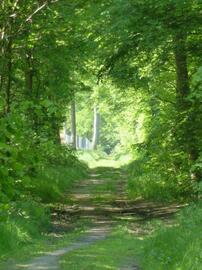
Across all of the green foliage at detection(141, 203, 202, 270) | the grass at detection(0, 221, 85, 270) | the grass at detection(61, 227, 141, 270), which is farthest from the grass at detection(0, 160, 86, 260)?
the green foliage at detection(141, 203, 202, 270)

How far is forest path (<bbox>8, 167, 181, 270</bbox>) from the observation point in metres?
11.4

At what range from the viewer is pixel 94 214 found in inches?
750

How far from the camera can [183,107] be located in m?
18.3

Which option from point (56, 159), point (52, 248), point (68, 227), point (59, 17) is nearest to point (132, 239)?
point (52, 248)

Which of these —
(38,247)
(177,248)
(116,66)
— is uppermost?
(116,66)

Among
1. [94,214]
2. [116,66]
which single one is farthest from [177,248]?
[116,66]

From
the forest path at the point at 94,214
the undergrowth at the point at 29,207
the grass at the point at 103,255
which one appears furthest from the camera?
the forest path at the point at 94,214

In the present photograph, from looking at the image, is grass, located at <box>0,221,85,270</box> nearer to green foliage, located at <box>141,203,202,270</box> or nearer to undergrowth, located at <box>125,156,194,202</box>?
green foliage, located at <box>141,203,202,270</box>

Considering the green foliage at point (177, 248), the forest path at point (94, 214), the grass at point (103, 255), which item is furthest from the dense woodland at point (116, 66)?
the grass at point (103, 255)

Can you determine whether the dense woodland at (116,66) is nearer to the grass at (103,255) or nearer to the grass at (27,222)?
the grass at (27,222)

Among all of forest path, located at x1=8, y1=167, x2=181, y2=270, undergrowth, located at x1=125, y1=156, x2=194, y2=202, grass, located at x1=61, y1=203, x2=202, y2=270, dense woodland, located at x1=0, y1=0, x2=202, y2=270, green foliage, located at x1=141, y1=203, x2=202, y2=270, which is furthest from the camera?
undergrowth, located at x1=125, y1=156, x2=194, y2=202

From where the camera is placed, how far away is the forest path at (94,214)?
11.4 meters

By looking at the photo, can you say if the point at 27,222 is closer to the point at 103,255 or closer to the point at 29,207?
the point at 29,207

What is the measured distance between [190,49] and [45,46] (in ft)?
17.7
